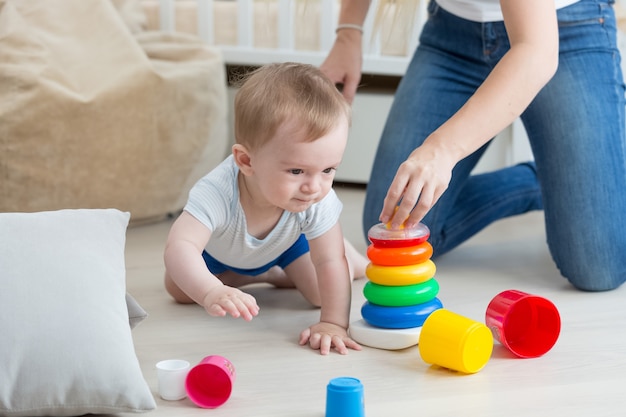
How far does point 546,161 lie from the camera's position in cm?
160

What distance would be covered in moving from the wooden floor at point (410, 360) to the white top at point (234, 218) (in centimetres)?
13

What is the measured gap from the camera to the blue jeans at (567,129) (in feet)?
5.11

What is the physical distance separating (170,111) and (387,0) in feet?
1.94

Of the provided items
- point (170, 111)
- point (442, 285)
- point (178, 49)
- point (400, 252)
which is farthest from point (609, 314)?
point (178, 49)

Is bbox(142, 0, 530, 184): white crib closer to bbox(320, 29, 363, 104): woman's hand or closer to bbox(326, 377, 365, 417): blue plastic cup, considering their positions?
bbox(320, 29, 363, 104): woman's hand

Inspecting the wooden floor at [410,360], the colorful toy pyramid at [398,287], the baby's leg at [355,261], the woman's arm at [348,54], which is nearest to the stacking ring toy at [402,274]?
the colorful toy pyramid at [398,287]

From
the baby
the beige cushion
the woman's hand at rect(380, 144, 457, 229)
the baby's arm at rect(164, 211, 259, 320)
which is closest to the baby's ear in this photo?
the baby

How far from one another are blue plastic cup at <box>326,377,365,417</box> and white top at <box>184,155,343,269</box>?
37cm

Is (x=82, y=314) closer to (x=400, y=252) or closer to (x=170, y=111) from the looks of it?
(x=400, y=252)

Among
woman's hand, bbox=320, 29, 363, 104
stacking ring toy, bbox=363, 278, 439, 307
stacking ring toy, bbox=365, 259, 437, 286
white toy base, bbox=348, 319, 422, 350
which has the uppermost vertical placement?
woman's hand, bbox=320, 29, 363, 104

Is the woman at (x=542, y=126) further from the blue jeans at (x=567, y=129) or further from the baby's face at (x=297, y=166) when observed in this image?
the baby's face at (x=297, y=166)

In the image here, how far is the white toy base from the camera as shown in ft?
4.15

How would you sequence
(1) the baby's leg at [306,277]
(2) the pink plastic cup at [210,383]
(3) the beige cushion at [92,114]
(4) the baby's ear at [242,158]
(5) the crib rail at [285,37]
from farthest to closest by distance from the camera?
(5) the crib rail at [285,37], (3) the beige cushion at [92,114], (1) the baby's leg at [306,277], (4) the baby's ear at [242,158], (2) the pink plastic cup at [210,383]

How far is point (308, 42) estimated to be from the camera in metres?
2.38
